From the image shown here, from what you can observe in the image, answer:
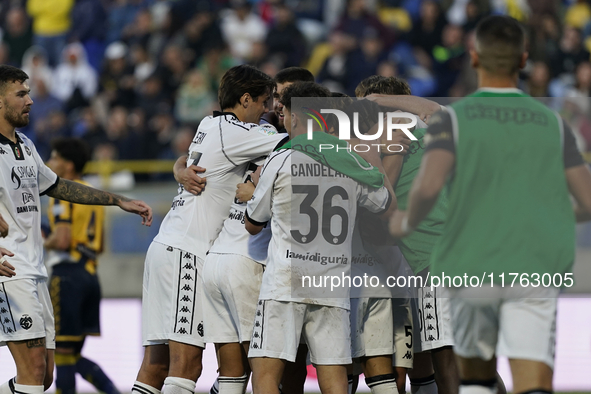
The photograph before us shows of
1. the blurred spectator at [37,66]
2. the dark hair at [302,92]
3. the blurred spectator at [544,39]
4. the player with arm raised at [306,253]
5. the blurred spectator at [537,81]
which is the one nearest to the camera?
the player with arm raised at [306,253]

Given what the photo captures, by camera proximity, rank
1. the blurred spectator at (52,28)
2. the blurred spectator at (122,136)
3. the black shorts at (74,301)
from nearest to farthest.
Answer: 1. the black shorts at (74,301)
2. the blurred spectator at (122,136)
3. the blurred spectator at (52,28)

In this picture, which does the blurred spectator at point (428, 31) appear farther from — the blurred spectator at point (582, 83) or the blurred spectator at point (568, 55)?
the blurred spectator at point (582, 83)

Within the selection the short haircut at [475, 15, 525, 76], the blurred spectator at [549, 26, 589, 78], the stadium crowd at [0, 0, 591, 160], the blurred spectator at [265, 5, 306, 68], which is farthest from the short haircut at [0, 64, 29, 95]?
the blurred spectator at [549, 26, 589, 78]

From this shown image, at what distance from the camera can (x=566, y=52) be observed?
1447cm

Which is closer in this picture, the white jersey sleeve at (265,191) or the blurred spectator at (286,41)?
the white jersey sleeve at (265,191)

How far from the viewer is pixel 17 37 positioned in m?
17.4

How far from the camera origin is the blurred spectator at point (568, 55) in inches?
567

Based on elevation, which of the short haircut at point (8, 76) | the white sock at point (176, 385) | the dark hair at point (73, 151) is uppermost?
the short haircut at point (8, 76)

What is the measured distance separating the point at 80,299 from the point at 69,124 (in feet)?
27.1

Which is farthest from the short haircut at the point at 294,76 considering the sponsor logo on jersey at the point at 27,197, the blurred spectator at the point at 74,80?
the blurred spectator at the point at 74,80

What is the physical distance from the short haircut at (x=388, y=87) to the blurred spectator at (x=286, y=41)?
9.26 meters

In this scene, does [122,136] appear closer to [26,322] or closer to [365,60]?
[365,60]

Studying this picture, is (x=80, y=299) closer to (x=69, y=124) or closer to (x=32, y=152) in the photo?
(x=32, y=152)

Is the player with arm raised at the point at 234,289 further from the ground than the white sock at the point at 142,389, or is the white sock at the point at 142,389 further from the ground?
the player with arm raised at the point at 234,289
